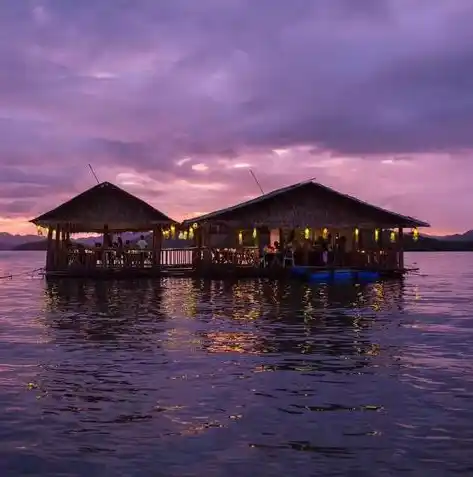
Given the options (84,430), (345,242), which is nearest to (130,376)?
(84,430)

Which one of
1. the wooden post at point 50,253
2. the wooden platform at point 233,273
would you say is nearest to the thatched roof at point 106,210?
the wooden post at point 50,253

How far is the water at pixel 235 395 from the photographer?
6273 mm

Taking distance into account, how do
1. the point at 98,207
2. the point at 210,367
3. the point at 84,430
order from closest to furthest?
the point at 84,430 → the point at 210,367 → the point at 98,207

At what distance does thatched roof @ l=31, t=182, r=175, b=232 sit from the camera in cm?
3506

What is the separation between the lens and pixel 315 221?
35.7 m

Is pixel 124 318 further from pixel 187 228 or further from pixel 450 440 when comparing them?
pixel 187 228

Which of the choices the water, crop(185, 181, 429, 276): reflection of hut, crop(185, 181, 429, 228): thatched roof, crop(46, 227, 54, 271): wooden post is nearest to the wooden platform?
crop(46, 227, 54, 271): wooden post

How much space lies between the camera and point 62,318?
1717 cm

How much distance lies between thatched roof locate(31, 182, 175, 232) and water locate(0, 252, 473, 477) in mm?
17627

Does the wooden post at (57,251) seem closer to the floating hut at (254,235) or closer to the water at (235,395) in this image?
the floating hut at (254,235)

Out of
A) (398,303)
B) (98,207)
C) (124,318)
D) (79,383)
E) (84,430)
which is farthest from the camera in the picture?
(98,207)

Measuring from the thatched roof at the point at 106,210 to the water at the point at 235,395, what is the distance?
57.8 ft

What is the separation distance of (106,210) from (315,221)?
10802 millimetres

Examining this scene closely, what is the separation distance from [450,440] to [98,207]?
30.2 m
